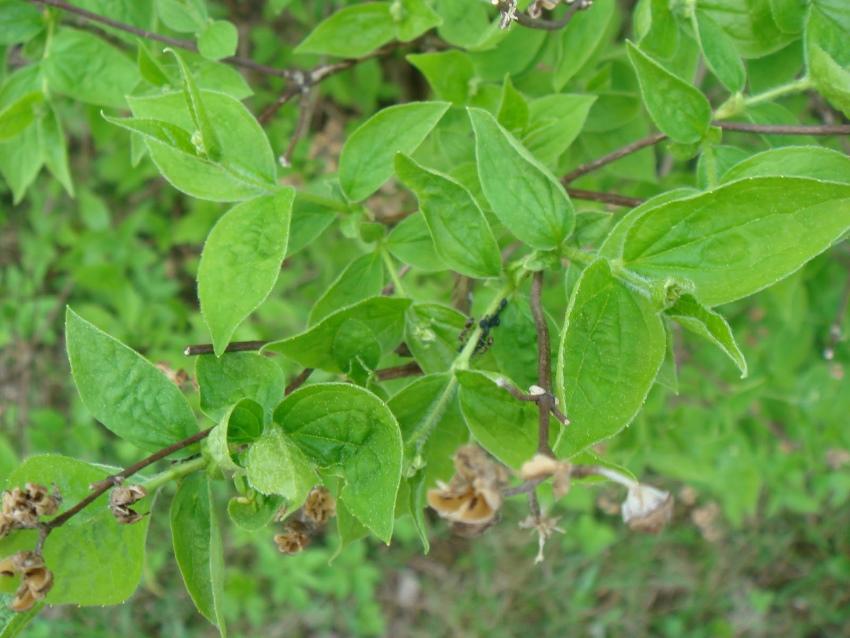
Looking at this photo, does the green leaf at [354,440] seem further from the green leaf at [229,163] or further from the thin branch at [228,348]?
the green leaf at [229,163]

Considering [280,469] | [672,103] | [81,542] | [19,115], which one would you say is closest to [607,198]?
[672,103]

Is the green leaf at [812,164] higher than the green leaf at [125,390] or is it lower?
higher

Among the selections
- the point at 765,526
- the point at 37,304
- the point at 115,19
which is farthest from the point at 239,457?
the point at 765,526

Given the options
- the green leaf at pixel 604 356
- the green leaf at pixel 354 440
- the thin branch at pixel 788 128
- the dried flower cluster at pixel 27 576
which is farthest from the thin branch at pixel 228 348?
the thin branch at pixel 788 128

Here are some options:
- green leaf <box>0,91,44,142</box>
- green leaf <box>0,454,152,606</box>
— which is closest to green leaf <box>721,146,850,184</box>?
green leaf <box>0,454,152,606</box>

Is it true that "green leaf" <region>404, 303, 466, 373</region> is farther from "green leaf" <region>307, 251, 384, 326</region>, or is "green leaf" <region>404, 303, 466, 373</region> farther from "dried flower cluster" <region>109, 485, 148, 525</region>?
"dried flower cluster" <region>109, 485, 148, 525</region>

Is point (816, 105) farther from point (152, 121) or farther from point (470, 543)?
point (470, 543)

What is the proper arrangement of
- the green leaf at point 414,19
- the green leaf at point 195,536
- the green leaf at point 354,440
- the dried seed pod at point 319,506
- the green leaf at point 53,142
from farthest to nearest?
the green leaf at point 53,142 → the green leaf at point 414,19 → the dried seed pod at point 319,506 → the green leaf at point 195,536 → the green leaf at point 354,440
